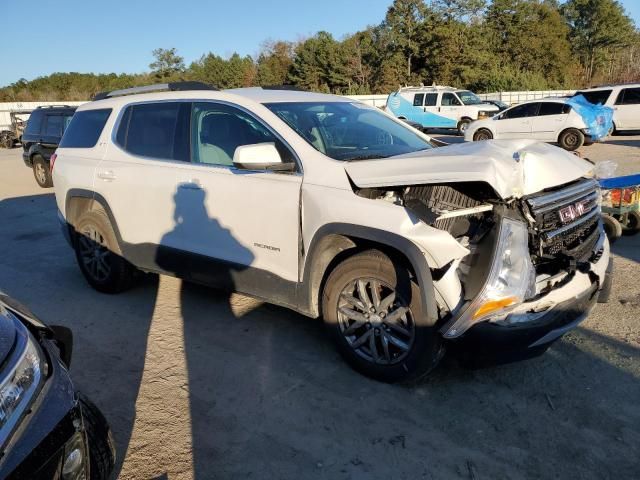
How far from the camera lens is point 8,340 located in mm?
1979

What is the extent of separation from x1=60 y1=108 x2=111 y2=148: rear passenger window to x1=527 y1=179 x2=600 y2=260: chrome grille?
4149 millimetres

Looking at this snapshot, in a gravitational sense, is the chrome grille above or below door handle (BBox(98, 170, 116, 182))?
below

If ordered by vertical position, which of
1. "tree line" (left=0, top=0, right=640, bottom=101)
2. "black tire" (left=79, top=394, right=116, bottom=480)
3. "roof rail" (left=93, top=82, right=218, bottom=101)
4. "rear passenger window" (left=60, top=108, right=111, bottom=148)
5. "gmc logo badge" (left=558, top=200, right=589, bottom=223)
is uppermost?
"tree line" (left=0, top=0, right=640, bottom=101)

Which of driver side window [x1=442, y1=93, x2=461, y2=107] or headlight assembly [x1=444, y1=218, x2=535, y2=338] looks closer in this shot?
headlight assembly [x1=444, y1=218, x2=535, y2=338]

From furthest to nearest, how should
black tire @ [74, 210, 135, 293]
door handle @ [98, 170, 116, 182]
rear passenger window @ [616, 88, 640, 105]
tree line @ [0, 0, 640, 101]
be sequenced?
tree line @ [0, 0, 640, 101], rear passenger window @ [616, 88, 640, 105], black tire @ [74, 210, 135, 293], door handle @ [98, 170, 116, 182]

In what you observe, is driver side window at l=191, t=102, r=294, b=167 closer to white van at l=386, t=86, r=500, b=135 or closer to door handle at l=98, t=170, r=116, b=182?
door handle at l=98, t=170, r=116, b=182

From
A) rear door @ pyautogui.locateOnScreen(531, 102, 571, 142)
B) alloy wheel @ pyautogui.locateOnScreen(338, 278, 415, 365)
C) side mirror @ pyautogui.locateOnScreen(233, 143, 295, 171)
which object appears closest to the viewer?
alloy wheel @ pyautogui.locateOnScreen(338, 278, 415, 365)

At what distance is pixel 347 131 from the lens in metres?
4.07

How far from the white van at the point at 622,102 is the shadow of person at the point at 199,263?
1765 cm

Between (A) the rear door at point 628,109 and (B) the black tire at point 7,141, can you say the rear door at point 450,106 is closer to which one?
(A) the rear door at point 628,109

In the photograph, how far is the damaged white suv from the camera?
2951 mm

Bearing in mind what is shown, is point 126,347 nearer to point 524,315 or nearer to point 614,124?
point 524,315

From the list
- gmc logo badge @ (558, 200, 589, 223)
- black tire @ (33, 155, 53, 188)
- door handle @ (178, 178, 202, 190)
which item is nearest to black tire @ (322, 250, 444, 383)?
gmc logo badge @ (558, 200, 589, 223)

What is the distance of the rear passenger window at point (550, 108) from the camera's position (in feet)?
52.2
